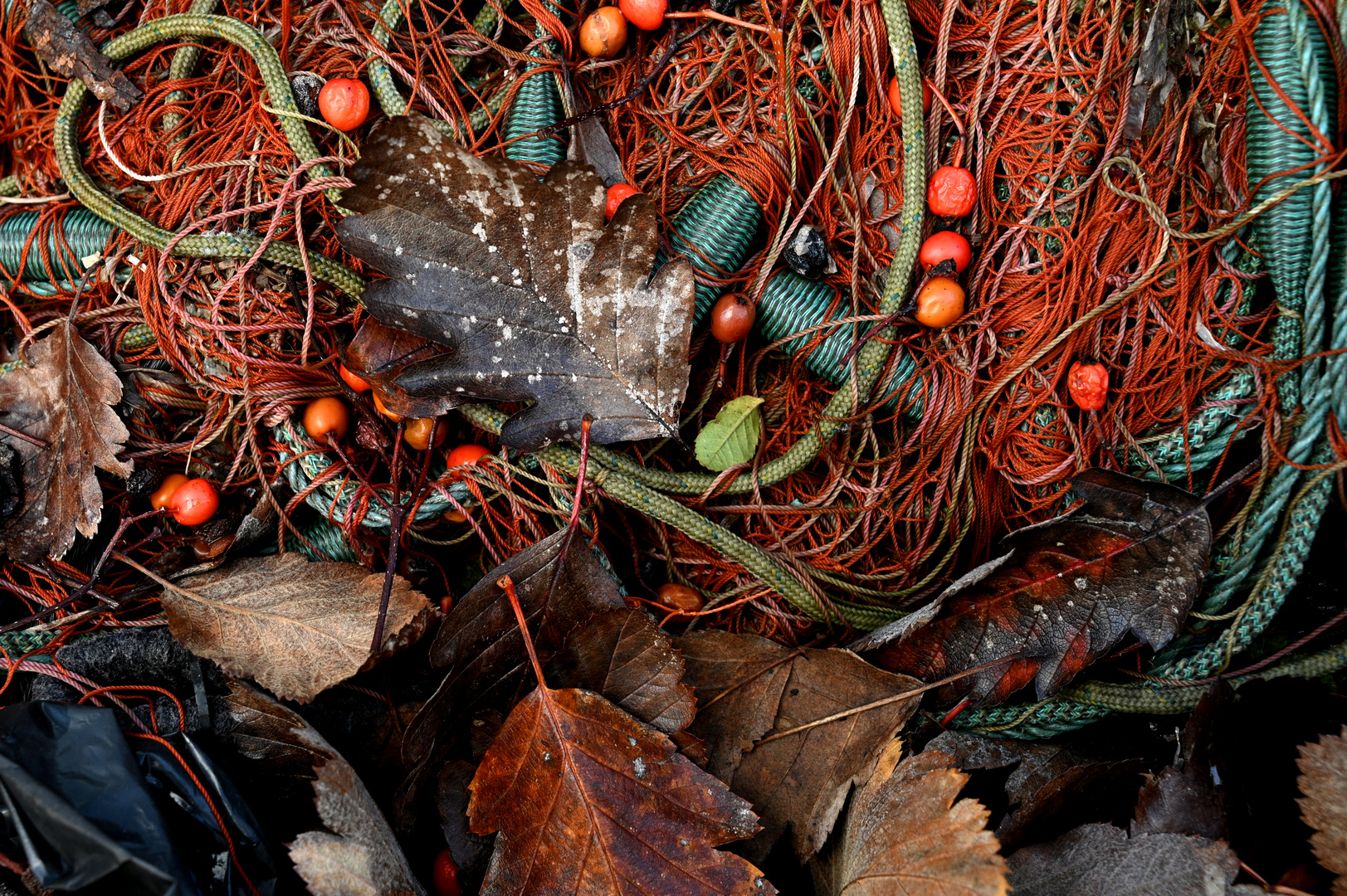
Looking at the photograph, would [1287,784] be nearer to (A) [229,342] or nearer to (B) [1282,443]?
(B) [1282,443]

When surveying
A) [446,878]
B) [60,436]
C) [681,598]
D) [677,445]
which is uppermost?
[677,445]

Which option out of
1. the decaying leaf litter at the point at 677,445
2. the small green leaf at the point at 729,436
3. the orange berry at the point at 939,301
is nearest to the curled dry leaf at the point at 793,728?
the decaying leaf litter at the point at 677,445

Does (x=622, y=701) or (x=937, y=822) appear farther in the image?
(x=622, y=701)

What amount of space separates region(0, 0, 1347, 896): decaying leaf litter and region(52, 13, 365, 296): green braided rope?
0.02 m

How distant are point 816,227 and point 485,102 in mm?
1146

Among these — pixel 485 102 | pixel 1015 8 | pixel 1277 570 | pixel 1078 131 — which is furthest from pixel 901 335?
pixel 485 102

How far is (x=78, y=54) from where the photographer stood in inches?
98.1

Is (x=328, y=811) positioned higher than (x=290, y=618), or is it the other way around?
(x=290, y=618)

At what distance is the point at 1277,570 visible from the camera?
2.10 m

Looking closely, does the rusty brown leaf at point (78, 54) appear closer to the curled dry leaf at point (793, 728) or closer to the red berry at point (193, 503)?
the red berry at point (193, 503)

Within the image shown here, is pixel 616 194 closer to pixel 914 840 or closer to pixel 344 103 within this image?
pixel 344 103

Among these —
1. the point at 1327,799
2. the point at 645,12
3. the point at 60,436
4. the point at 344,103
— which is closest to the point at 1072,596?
the point at 1327,799

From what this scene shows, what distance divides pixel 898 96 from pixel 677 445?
1.26 meters

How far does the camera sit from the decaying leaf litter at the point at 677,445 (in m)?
1.98
